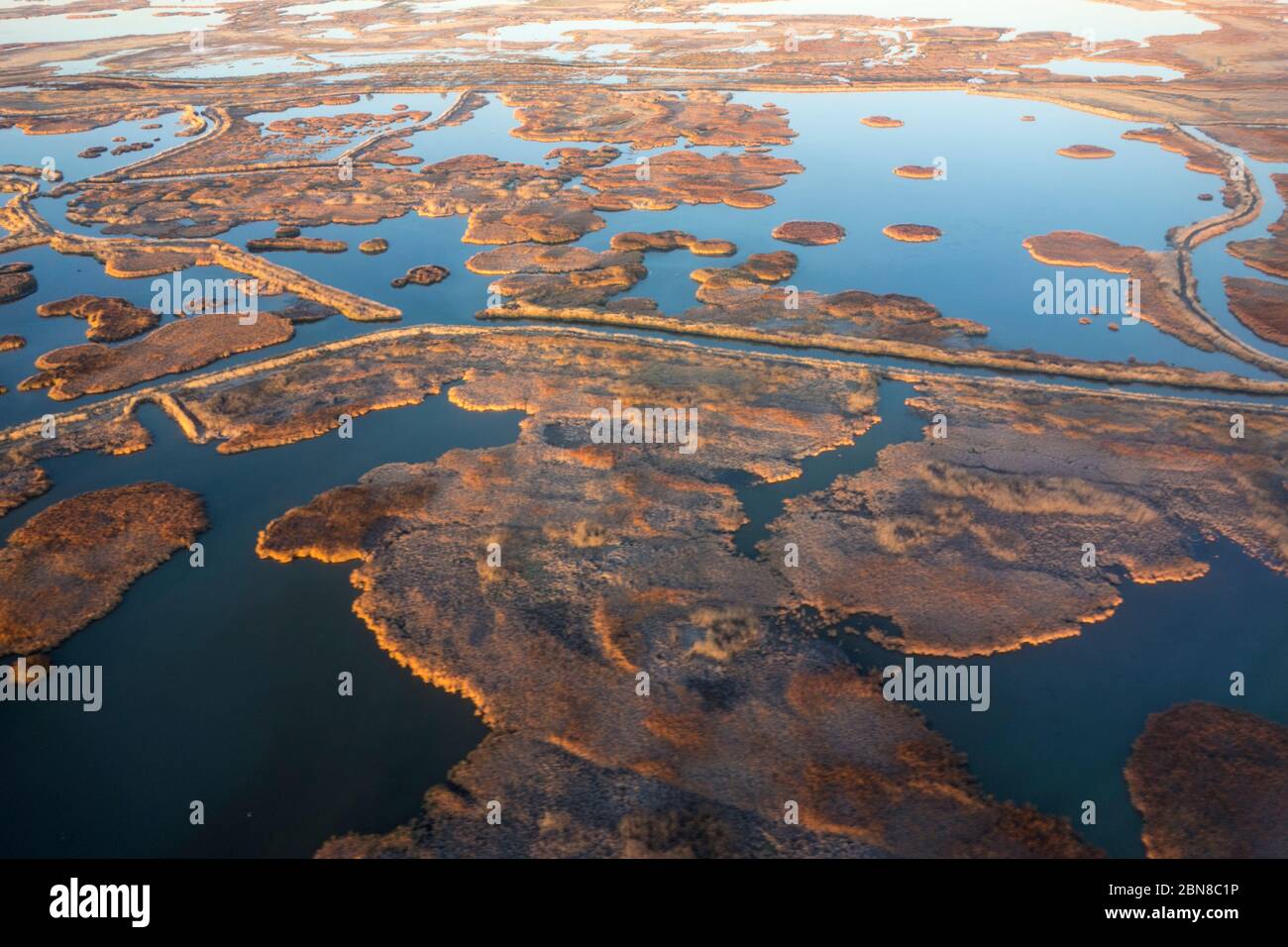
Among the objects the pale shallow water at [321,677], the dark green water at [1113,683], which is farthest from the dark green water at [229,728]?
the dark green water at [1113,683]

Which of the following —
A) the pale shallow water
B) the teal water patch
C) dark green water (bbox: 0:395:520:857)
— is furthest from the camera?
the teal water patch

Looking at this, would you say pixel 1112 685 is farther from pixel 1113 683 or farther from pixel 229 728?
pixel 229 728

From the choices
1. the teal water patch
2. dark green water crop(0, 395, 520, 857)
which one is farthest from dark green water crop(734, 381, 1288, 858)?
dark green water crop(0, 395, 520, 857)

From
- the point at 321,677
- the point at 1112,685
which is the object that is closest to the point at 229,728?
the point at 321,677

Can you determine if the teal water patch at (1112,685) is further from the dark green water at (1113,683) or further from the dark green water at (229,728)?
the dark green water at (229,728)

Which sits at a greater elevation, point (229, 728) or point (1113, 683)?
point (1113, 683)

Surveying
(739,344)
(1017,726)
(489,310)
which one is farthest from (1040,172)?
(1017,726)

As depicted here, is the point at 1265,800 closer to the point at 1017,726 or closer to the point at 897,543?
the point at 1017,726

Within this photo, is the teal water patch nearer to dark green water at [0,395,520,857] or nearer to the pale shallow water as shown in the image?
the pale shallow water

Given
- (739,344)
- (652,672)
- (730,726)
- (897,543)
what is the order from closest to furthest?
(730,726)
(652,672)
(897,543)
(739,344)

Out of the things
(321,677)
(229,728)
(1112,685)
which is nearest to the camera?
A: (229,728)
